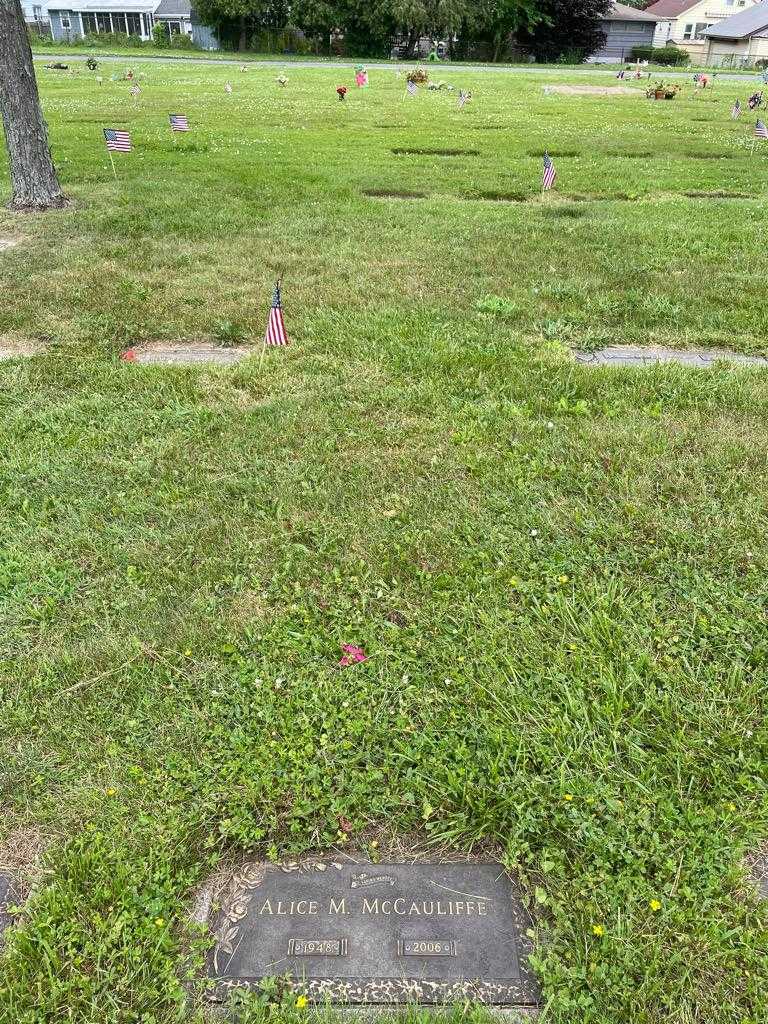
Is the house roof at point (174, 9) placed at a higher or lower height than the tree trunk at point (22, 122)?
higher

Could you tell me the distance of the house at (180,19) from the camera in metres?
49.7

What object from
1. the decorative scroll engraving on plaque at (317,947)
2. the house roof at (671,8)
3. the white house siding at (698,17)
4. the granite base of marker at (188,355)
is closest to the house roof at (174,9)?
the house roof at (671,8)

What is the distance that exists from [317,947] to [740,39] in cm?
7011

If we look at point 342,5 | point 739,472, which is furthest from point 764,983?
point 342,5

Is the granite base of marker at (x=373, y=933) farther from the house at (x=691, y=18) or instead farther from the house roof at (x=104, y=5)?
the house at (x=691, y=18)

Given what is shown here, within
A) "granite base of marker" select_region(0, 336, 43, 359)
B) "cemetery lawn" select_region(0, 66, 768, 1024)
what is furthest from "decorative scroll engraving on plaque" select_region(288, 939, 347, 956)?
"granite base of marker" select_region(0, 336, 43, 359)

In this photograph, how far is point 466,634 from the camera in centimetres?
273

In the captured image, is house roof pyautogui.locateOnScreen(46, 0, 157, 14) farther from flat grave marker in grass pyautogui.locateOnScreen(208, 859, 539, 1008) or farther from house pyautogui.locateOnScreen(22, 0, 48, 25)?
flat grave marker in grass pyautogui.locateOnScreen(208, 859, 539, 1008)

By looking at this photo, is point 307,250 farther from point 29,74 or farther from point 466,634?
point 466,634

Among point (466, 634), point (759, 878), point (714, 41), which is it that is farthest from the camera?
point (714, 41)

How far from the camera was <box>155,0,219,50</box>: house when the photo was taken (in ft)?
163

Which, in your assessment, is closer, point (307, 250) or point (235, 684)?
point (235, 684)

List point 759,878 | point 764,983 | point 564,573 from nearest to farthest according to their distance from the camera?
point 764,983 → point 759,878 → point 564,573

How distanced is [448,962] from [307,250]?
659cm
